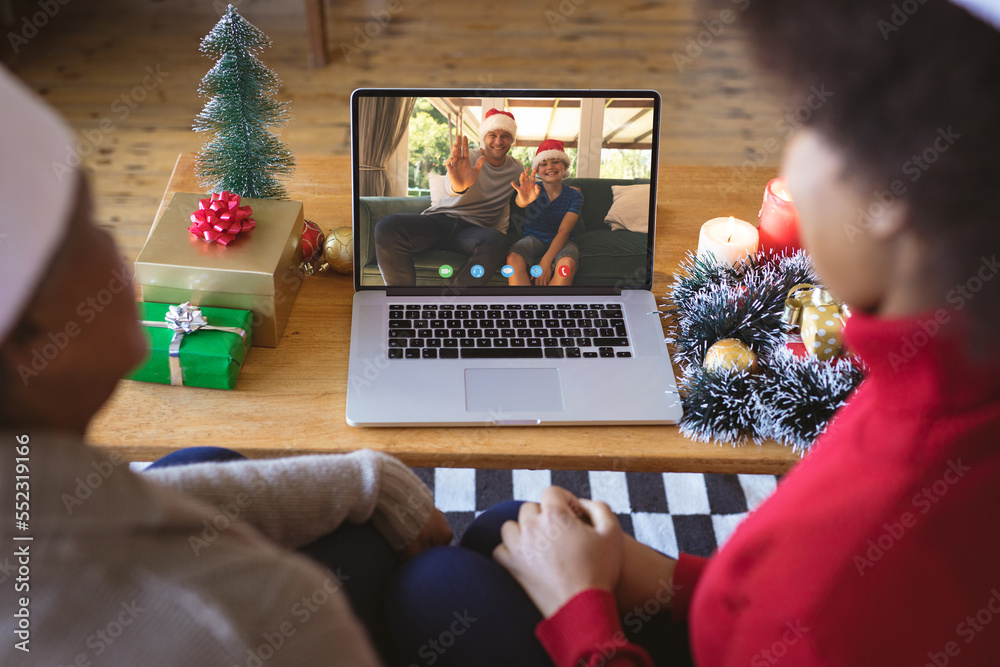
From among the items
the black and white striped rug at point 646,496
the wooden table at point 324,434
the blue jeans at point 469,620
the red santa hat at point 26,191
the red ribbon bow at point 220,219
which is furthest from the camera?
the black and white striped rug at point 646,496

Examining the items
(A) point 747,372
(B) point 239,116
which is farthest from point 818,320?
(B) point 239,116

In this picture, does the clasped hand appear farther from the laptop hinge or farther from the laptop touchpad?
the laptop hinge

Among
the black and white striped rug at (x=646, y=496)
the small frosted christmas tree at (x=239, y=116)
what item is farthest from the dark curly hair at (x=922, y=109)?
the black and white striped rug at (x=646, y=496)

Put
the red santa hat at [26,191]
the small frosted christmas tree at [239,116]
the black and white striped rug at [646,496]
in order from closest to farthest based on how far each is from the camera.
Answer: the red santa hat at [26,191]
the small frosted christmas tree at [239,116]
the black and white striped rug at [646,496]

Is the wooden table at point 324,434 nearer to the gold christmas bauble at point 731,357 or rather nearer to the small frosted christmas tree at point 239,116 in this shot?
the gold christmas bauble at point 731,357

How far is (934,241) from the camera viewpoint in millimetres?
494

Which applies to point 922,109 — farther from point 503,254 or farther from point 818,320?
point 503,254

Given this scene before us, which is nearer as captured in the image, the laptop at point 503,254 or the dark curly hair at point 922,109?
the dark curly hair at point 922,109

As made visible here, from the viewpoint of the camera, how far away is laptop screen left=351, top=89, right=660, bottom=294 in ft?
3.58

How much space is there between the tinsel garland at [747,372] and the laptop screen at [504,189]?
0.34 ft

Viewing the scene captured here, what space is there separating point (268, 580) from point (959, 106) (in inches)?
20.5

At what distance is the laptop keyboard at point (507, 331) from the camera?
42.3 inches

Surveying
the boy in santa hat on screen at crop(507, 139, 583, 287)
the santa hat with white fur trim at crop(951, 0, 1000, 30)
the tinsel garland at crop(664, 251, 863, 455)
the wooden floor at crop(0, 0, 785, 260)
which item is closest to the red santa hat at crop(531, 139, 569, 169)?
the boy in santa hat on screen at crop(507, 139, 583, 287)

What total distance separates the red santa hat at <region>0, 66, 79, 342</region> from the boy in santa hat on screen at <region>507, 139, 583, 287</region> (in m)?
0.72
